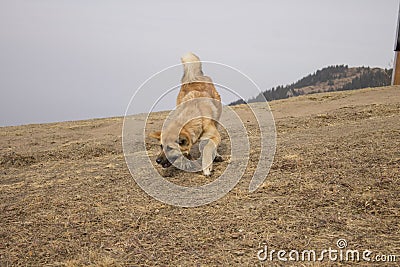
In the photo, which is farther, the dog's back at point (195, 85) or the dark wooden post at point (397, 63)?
the dark wooden post at point (397, 63)

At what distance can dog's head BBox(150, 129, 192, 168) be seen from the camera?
4805 millimetres

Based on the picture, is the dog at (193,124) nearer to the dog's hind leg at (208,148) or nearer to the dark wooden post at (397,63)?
the dog's hind leg at (208,148)

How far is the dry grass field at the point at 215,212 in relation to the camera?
3033 millimetres

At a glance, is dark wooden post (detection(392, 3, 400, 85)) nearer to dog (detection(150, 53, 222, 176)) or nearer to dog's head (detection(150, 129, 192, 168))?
dog (detection(150, 53, 222, 176))

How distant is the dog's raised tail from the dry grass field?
1.37 meters

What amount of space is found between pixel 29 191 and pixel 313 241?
3541mm

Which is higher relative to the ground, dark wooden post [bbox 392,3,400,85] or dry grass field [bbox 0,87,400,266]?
dark wooden post [bbox 392,3,400,85]

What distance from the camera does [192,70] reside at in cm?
640
